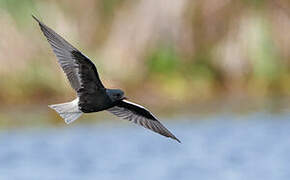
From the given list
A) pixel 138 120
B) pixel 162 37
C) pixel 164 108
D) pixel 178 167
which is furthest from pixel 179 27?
pixel 138 120

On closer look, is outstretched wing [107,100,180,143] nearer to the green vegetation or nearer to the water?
the water

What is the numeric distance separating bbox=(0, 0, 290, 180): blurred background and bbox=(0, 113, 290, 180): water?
0.02 m

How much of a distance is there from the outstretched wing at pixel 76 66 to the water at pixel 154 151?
15.2 ft

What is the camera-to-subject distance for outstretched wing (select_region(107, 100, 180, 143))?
760 centimetres

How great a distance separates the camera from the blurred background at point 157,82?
12.9 m

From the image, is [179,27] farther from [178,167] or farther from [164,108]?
[178,167]

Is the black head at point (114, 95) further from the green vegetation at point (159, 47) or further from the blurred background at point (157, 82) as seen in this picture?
the green vegetation at point (159, 47)

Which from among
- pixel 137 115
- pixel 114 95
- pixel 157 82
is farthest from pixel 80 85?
pixel 157 82

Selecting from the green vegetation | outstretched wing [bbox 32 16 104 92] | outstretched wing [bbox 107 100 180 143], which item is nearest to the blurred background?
the green vegetation

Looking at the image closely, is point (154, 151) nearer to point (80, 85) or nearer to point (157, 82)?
point (157, 82)

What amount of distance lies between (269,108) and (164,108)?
1.46m

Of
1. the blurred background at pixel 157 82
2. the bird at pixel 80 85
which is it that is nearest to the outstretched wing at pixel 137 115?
the bird at pixel 80 85

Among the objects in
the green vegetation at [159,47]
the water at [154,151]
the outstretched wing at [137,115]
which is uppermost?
the green vegetation at [159,47]

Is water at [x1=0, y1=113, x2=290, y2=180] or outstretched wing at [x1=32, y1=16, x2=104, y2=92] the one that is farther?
water at [x1=0, y1=113, x2=290, y2=180]
